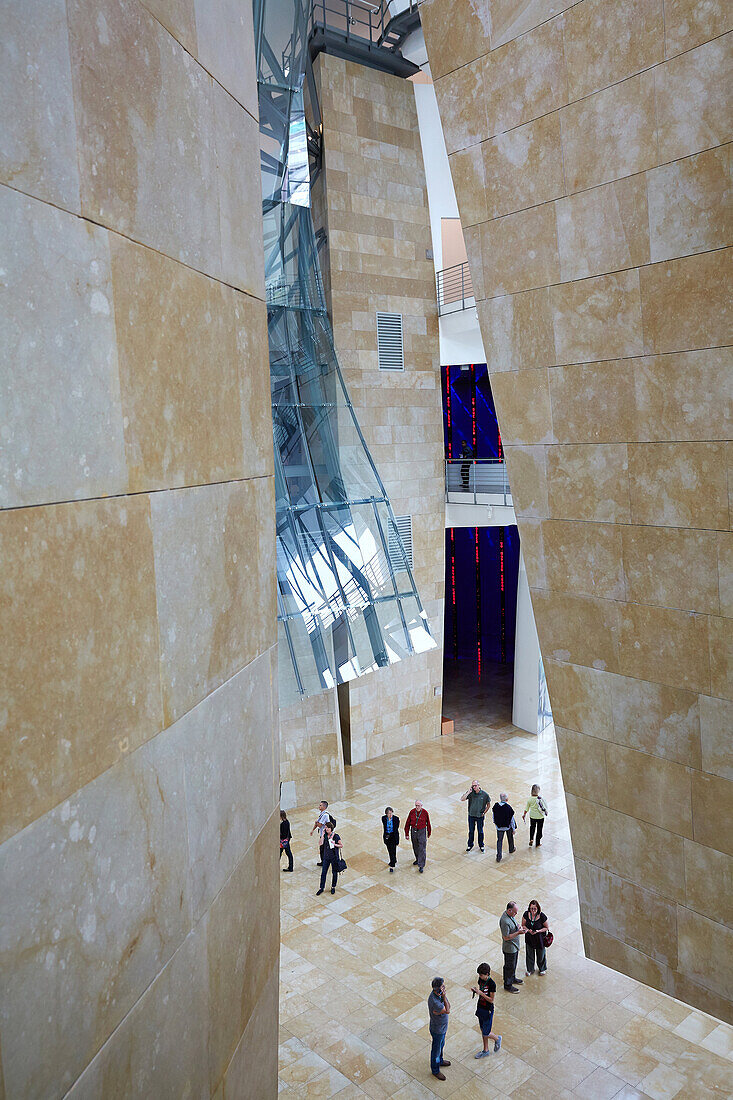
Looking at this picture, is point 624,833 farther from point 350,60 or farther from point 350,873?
point 350,60

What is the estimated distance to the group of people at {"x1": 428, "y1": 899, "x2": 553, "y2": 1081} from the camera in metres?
7.58

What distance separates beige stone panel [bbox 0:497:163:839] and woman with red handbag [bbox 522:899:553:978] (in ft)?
27.3

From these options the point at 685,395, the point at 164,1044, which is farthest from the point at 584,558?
the point at 164,1044

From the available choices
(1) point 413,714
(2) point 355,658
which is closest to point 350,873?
(2) point 355,658

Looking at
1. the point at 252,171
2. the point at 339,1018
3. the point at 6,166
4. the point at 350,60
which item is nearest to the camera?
the point at 6,166

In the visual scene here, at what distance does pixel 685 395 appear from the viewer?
17.5ft

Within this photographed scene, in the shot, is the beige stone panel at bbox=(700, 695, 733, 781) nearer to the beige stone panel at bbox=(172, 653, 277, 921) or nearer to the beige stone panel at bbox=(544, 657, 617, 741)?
the beige stone panel at bbox=(544, 657, 617, 741)

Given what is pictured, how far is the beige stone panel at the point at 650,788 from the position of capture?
583 cm

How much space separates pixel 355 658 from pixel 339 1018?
16.2ft

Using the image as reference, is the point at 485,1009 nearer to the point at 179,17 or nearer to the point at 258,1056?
the point at 258,1056

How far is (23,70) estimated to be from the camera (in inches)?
62.4

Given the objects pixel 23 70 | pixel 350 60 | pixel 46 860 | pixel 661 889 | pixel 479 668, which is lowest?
pixel 479 668

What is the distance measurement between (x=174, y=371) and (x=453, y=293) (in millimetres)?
18516

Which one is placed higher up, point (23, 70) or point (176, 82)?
point (176, 82)
